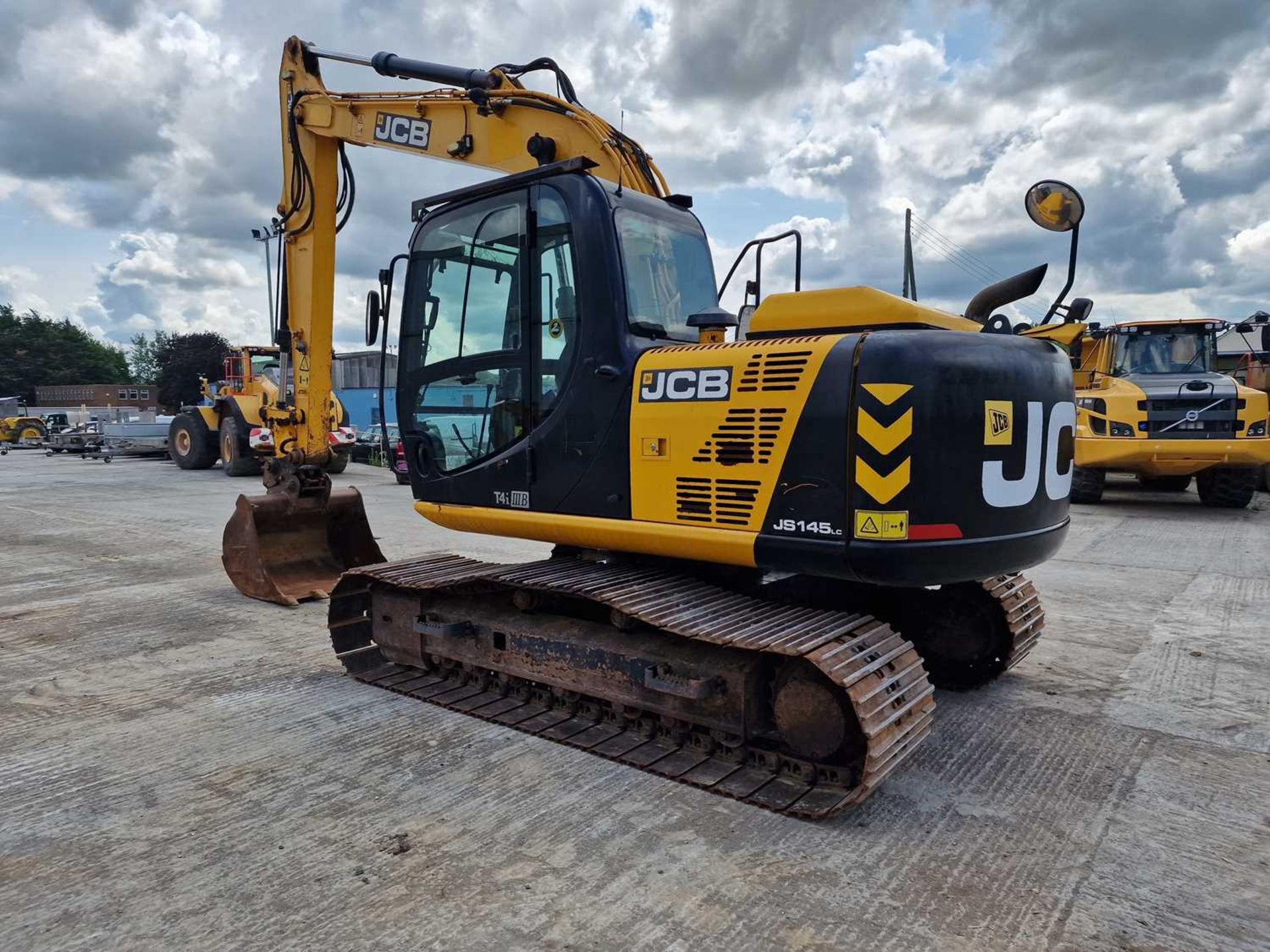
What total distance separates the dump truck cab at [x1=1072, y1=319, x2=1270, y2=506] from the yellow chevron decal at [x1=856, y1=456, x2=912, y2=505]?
813 centimetres

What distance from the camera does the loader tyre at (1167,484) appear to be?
14.1 metres

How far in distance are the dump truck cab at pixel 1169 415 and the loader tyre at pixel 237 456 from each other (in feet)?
48.1

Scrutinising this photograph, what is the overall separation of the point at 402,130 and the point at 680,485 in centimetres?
398

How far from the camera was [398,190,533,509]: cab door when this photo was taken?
433 cm

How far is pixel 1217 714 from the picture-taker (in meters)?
4.24

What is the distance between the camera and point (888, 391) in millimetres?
3225

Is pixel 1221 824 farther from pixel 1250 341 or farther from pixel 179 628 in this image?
pixel 1250 341

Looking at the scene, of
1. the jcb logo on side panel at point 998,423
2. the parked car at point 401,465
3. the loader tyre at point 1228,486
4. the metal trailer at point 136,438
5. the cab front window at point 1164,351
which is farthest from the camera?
the metal trailer at point 136,438

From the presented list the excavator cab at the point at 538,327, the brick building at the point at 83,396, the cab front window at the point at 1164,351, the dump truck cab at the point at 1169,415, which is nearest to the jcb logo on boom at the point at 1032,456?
the excavator cab at the point at 538,327

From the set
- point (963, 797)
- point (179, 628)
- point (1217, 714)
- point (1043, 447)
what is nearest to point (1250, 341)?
point (1217, 714)

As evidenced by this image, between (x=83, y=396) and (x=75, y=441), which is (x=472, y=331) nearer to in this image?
(x=75, y=441)

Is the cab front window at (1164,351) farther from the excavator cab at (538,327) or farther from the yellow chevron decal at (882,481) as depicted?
the yellow chevron decal at (882,481)

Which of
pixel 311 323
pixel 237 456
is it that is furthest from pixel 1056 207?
pixel 237 456

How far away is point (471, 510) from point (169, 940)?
8.06 ft
